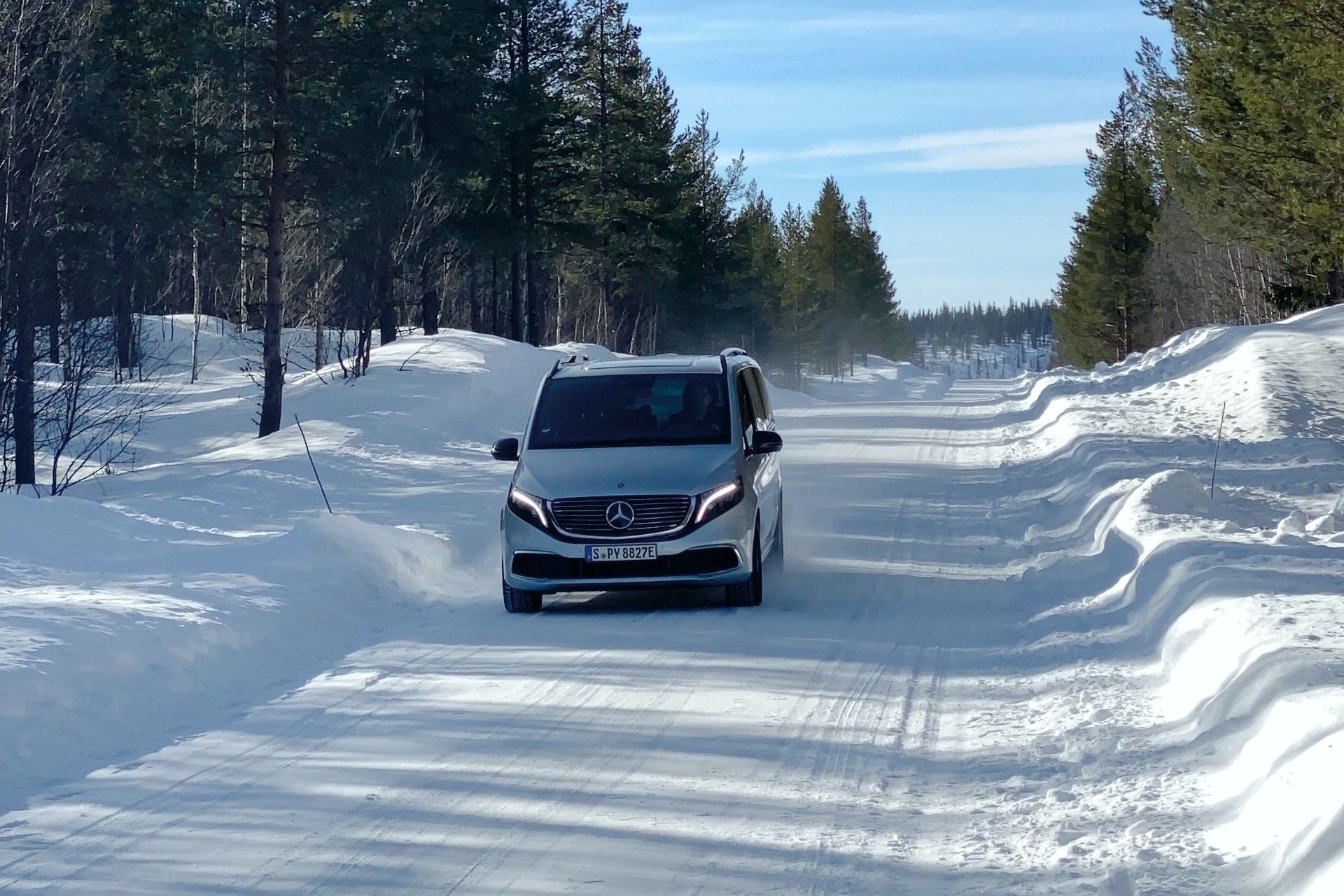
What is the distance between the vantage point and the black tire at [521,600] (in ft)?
34.6

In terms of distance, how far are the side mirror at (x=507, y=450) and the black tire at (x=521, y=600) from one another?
3.77ft

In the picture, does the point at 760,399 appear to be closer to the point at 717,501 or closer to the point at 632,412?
the point at 632,412

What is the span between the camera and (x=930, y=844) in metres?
5.17

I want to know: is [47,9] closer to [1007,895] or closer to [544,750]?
[544,750]

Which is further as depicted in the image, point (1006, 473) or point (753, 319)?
point (753, 319)

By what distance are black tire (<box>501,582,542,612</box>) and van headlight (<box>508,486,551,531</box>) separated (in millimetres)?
581

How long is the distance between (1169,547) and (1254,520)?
2583mm

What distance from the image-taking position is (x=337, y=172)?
2603 cm

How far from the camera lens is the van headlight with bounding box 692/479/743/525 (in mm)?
10156

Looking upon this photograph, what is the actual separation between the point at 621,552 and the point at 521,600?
105 cm

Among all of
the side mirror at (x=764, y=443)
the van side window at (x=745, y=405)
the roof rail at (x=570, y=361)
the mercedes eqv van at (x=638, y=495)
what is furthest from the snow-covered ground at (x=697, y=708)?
the roof rail at (x=570, y=361)

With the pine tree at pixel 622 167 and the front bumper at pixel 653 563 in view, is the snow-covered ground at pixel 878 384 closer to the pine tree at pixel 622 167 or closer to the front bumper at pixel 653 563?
the pine tree at pixel 622 167

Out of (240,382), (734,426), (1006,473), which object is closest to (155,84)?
(240,382)

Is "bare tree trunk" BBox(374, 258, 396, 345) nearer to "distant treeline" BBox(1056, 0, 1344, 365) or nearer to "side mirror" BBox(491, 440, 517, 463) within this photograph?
"distant treeline" BBox(1056, 0, 1344, 365)
